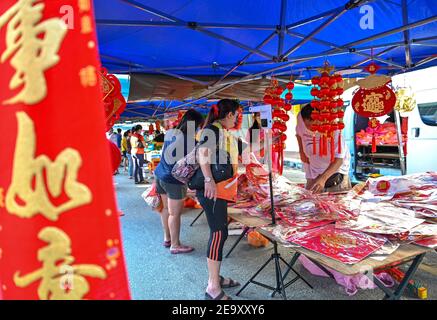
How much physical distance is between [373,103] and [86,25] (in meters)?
3.76

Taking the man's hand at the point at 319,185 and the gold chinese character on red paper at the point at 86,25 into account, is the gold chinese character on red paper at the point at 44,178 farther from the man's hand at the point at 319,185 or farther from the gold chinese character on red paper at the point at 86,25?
the man's hand at the point at 319,185

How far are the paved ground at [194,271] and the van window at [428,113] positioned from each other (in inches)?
136

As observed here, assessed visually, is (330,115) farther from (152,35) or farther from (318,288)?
(152,35)

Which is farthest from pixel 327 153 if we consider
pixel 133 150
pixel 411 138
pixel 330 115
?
pixel 133 150

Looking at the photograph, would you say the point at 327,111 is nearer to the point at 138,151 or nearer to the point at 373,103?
the point at 373,103

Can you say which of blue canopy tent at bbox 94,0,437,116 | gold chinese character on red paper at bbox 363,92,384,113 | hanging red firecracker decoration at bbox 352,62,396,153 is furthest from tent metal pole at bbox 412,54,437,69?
gold chinese character on red paper at bbox 363,92,384,113

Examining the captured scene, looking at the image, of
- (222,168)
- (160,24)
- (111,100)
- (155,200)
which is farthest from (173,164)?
(160,24)

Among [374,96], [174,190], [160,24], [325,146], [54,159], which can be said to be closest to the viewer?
[54,159]

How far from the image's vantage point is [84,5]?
2.06ft

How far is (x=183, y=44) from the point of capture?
353cm

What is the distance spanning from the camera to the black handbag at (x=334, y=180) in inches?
126

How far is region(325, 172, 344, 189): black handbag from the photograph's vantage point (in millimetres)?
3203

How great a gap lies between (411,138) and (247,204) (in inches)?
199

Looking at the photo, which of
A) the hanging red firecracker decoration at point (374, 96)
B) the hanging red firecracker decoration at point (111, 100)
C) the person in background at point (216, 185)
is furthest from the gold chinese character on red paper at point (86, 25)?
the hanging red firecracker decoration at point (374, 96)
